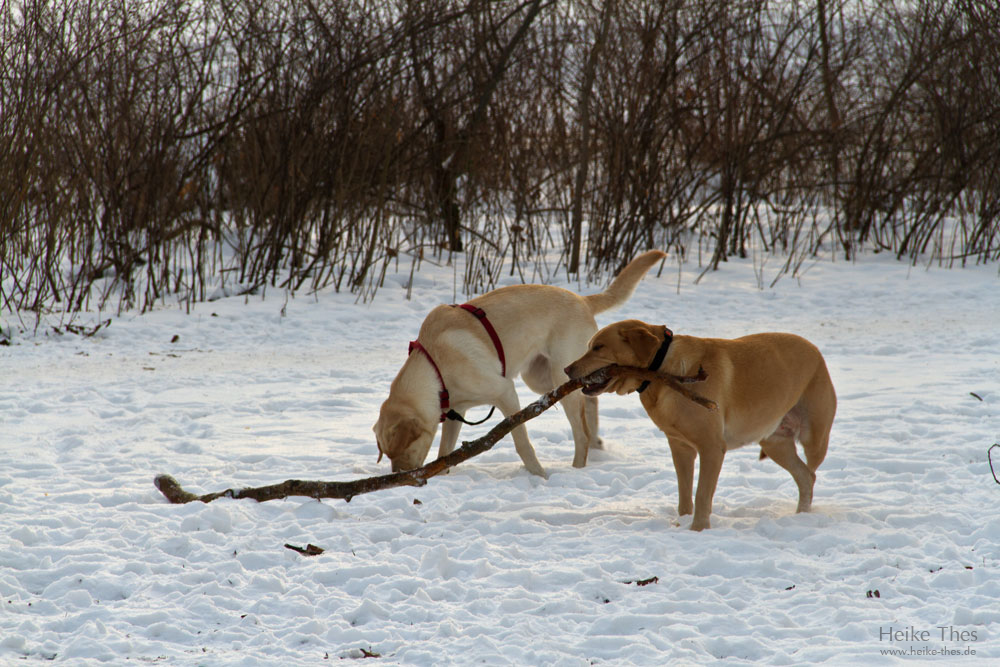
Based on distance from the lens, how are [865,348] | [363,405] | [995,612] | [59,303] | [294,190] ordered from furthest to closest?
1. [294,190]
2. [59,303]
3. [865,348]
4. [363,405]
5. [995,612]

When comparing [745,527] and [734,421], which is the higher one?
[734,421]

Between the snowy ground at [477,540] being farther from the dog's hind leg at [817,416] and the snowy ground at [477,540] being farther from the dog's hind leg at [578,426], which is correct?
the dog's hind leg at [817,416]

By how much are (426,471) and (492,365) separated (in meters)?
1.25

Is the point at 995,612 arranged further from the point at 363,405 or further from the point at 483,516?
the point at 363,405

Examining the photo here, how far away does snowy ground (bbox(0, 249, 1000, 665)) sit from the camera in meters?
3.05

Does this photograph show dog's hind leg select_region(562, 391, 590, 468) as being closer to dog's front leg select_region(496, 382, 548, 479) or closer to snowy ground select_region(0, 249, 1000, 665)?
snowy ground select_region(0, 249, 1000, 665)

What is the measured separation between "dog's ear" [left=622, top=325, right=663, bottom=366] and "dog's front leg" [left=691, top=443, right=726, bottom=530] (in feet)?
1.70

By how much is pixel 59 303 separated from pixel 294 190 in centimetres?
329

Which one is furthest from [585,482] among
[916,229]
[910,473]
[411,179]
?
[916,229]

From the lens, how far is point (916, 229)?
50.8 ft

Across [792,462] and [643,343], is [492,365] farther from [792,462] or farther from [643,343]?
[792,462]

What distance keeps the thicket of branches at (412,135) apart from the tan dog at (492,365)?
6052 mm

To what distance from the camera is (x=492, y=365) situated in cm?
550

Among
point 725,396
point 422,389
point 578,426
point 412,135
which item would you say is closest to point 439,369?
point 422,389
